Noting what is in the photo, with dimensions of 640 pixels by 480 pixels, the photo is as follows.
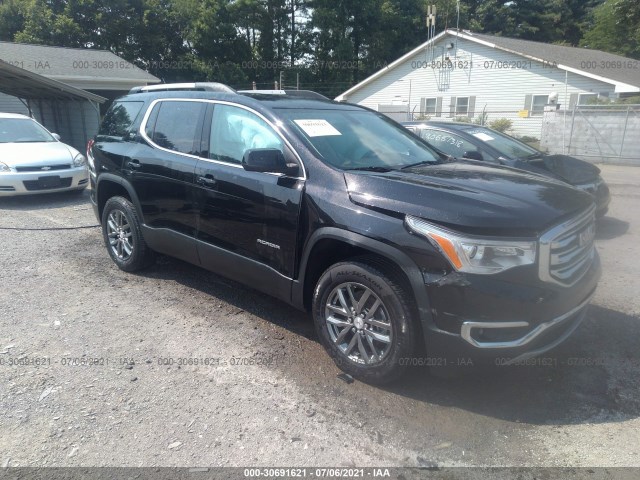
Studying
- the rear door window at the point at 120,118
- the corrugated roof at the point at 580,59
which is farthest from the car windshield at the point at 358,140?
the corrugated roof at the point at 580,59

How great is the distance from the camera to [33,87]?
1498cm

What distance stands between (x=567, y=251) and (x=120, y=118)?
4589 millimetres

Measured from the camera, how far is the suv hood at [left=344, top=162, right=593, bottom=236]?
298 cm

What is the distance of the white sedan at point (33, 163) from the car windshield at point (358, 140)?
21.4ft

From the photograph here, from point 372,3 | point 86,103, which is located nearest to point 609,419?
point 86,103

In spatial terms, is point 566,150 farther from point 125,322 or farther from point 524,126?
point 125,322

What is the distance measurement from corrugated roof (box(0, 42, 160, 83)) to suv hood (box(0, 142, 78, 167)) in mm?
11298

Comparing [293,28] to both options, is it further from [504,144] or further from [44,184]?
[504,144]

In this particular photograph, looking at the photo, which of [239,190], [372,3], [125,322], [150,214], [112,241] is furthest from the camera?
[372,3]

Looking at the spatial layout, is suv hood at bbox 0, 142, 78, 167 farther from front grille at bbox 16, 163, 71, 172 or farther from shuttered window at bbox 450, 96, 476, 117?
shuttered window at bbox 450, 96, 476, 117

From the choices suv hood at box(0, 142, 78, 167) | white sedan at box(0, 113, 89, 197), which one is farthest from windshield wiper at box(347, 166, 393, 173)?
suv hood at box(0, 142, 78, 167)

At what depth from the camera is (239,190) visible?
3979mm

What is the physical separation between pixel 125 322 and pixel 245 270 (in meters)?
1.18

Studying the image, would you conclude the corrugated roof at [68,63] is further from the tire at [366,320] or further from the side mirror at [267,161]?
the tire at [366,320]
